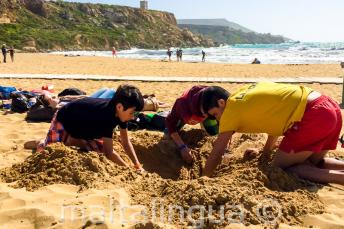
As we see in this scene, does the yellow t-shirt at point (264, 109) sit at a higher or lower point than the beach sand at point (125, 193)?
higher

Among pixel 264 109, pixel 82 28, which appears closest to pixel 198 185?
pixel 264 109

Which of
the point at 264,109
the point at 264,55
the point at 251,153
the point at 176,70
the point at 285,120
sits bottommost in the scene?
the point at 264,55

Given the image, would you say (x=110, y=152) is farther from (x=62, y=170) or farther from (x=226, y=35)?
(x=226, y=35)

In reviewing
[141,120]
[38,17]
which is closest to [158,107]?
[141,120]

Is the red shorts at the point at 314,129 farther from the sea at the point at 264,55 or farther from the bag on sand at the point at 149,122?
the sea at the point at 264,55

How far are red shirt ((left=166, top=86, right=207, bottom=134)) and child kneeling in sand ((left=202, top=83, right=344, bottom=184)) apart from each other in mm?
315

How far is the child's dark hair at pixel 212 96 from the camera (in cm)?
362

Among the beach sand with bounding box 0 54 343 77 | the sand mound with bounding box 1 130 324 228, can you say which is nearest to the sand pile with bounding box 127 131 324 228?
the sand mound with bounding box 1 130 324 228

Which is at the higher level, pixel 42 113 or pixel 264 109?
pixel 264 109

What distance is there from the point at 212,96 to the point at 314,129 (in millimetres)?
924

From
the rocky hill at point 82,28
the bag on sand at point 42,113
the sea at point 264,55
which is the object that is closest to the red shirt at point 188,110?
the bag on sand at point 42,113

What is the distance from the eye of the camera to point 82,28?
72.9m

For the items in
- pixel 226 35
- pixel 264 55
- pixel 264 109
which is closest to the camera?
pixel 264 109

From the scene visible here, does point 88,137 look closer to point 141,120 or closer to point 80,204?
point 80,204
